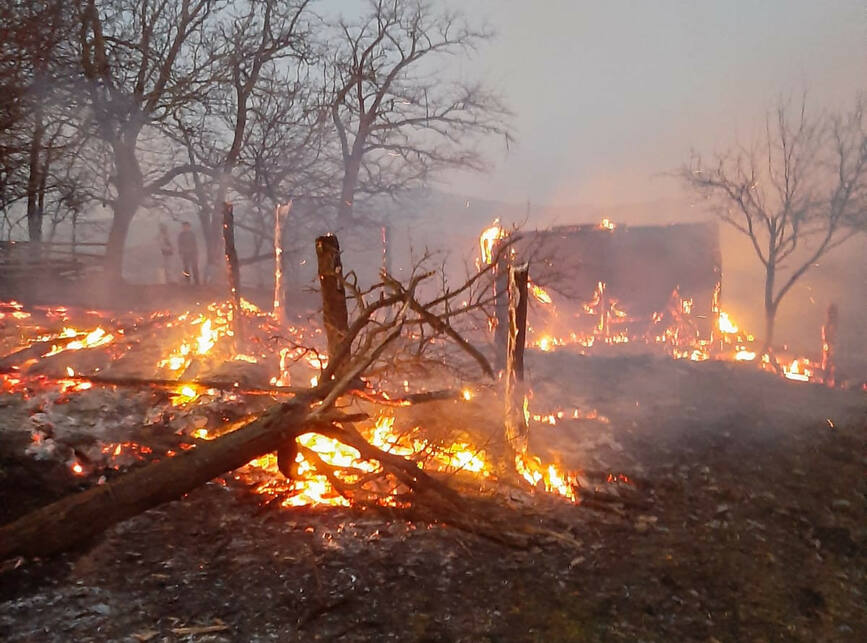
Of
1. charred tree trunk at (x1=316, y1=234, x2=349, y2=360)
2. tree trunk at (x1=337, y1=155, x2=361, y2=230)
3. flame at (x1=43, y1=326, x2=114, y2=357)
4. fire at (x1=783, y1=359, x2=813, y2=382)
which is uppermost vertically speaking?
tree trunk at (x1=337, y1=155, x2=361, y2=230)

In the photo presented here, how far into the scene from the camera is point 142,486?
181 inches

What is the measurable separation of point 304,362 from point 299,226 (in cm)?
1017

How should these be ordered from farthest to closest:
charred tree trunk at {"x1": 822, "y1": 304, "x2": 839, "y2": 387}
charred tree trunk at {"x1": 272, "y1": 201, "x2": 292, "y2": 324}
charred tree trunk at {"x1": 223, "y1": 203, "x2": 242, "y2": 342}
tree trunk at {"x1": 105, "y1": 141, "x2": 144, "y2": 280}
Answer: tree trunk at {"x1": 105, "y1": 141, "x2": 144, "y2": 280} < charred tree trunk at {"x1": 822, "y1": 304, "x2": 839, "y2": 387} < charred tree trunk at {"x1": 272, "y1": 201, "x2": 292, "y2": 324} < charred tree trunk at {"x1": 223, "y1": 203, "x2": 242, "y2": 342}

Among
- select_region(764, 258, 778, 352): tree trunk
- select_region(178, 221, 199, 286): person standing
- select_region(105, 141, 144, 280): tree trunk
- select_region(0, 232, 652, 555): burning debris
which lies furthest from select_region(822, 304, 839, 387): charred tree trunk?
select_region(105, 141, 144, 280): tree trunk

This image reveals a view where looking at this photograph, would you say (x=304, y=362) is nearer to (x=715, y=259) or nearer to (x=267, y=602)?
(x=267, y=602)

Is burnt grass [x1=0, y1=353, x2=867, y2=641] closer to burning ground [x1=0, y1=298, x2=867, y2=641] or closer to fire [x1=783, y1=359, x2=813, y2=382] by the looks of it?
burning ground [x1=0, y1=298, x2=867, y2=641]

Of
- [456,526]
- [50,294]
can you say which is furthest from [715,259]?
[50,294]

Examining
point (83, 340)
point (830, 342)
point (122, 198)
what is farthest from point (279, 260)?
point (830, 342)

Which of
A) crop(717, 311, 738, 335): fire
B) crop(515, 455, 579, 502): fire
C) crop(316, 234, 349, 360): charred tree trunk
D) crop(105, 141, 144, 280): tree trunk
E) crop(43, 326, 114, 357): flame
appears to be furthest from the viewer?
crop(717, 311, 738, 335): fire

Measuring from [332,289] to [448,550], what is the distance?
284cm

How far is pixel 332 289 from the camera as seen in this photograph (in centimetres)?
612

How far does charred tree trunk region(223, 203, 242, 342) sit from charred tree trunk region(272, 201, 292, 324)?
1704 mm

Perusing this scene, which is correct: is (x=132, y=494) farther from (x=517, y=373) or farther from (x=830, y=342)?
(x=830, y=342)

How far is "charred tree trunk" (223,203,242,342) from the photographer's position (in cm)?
1216
